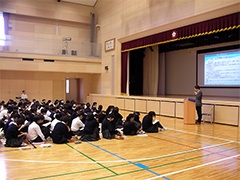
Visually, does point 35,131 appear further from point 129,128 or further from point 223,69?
point 223,69

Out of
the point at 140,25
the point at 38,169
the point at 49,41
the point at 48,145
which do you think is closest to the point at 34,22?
the point at 49,41

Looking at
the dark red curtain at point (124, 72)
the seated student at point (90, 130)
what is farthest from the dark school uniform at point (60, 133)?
the dark red curtain at point (124, 72)

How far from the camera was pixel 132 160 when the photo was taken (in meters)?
5.15

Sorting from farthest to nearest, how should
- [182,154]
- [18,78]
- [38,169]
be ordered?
[18,78], [182,154], [38,169]

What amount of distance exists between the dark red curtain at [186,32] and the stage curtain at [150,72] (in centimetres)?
317

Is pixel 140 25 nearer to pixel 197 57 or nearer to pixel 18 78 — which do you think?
pixel 197 57

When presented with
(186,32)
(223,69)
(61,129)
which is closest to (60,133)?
(61,129)

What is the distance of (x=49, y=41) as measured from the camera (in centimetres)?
1758

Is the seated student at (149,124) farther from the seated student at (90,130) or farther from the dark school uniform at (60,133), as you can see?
the dark school uniform at (60,133)

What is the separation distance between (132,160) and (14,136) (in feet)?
10.5

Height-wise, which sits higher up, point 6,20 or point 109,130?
point 6,20

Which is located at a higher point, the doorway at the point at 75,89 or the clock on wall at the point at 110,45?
the clock on wall at the point at 110,45

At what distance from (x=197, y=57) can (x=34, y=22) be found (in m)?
12.7

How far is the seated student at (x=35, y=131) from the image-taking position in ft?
21.5
